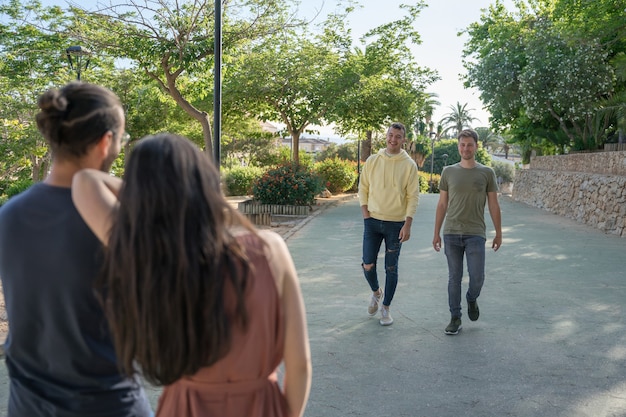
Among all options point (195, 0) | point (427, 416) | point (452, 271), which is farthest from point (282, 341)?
point (195, 0)

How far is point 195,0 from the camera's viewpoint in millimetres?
15336

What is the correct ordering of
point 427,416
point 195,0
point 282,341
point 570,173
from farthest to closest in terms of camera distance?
1. point 570,173
2. point 195,0
3. point 427,416
4. point 282,341

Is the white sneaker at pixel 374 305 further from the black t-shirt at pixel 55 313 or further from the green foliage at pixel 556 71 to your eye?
the green foliage at pixel 556 71

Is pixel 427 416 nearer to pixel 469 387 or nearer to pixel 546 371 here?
pixel 469 387

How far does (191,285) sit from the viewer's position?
149cm

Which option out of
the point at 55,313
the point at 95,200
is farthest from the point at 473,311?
the point at 95,200

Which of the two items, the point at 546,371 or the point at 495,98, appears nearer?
the point at 546,371

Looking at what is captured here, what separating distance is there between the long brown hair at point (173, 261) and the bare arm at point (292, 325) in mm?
84

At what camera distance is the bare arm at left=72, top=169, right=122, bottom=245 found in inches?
62.0

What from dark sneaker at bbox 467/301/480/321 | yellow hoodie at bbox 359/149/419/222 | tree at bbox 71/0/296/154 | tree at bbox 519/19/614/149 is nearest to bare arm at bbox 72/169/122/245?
yellow hoodie at bbox 359/149/419/222

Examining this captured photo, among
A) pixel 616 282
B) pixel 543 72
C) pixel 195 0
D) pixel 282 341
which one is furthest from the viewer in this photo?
pixel 543 72

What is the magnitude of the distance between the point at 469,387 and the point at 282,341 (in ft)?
10.9

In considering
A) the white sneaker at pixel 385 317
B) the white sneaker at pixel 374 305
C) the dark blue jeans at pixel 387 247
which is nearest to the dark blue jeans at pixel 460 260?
the dark blue jeans at pixel 387 247

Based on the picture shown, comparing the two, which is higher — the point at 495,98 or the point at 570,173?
the point at 495,98
